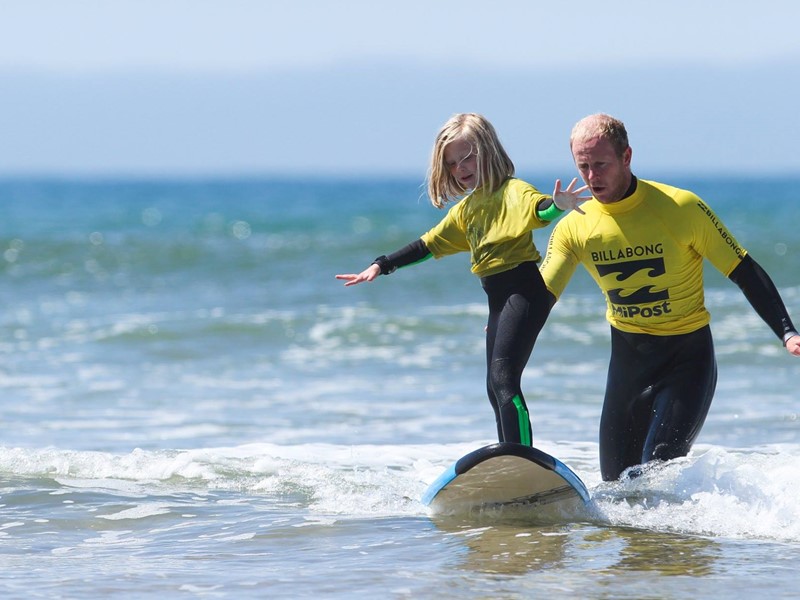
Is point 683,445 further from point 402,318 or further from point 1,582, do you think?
point 402,318

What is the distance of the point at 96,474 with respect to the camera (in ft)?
22.9

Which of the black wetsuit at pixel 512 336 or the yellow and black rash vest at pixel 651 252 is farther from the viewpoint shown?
the black wetsuit at pixel 512 336

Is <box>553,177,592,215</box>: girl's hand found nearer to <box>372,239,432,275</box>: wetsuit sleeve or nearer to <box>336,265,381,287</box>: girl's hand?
<box>372,239,432,275</box>: wetsuit sleeve

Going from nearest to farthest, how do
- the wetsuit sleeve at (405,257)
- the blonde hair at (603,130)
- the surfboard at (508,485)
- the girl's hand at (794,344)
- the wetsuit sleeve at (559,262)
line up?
the girl's hand at (794,344) → the blonde hair at (603,130) → the surfboard at (508,485) → the wetsuit sleeve at (559,262) → the wetsuit sleeve at (405,257)

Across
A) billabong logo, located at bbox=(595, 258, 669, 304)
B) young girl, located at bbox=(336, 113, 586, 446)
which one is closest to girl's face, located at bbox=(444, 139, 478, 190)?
young girl, located at bbox=(336, 113, 586, 446)

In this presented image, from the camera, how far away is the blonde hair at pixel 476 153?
17.4 ft

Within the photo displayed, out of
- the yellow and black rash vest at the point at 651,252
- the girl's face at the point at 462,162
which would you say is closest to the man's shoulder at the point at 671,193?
the yellow and black rash vest at the point at 651,252

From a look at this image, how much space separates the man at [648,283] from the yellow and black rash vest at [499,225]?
182mm

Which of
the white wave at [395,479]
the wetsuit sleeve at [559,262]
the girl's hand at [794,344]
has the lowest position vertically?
the white wave at [395,479]

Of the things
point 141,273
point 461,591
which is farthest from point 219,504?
point 141,273

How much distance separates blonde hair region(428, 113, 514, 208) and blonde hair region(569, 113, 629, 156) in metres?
0.47

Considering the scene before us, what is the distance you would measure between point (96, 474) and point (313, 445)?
5.61ft

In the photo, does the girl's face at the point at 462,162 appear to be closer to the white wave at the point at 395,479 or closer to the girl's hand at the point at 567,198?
the girl's hand at the point at 567,198

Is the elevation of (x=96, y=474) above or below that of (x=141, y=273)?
below
